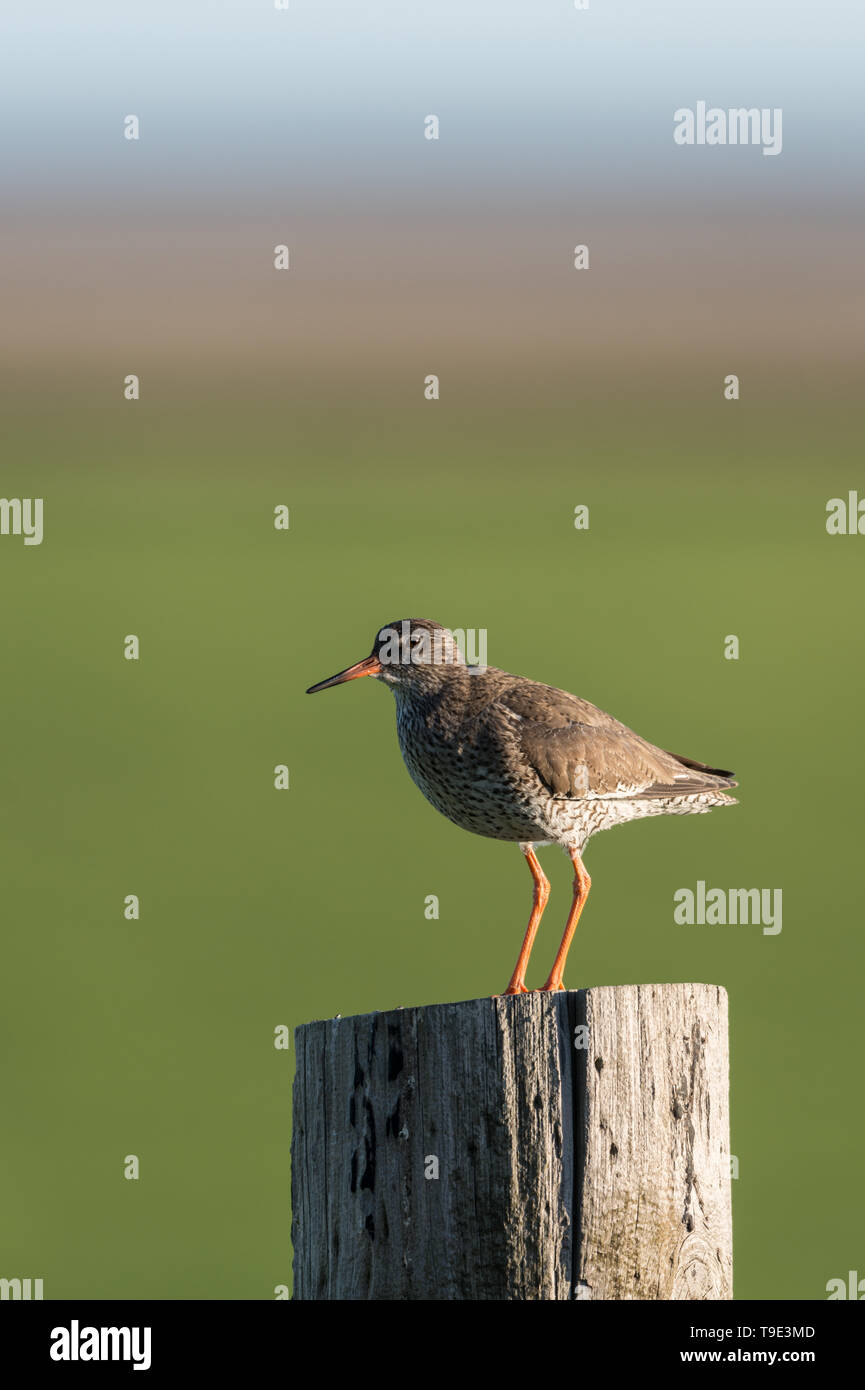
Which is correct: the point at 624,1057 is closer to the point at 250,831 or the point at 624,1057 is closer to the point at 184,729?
the point at 250,831

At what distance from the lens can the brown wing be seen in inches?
348

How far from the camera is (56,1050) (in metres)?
19.4

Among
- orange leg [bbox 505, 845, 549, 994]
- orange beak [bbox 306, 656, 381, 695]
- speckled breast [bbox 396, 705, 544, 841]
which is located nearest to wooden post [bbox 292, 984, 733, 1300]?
orange leg [bbox 505, 845, 549, 994]

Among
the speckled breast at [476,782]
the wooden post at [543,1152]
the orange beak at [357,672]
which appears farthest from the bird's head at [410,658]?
the wooden post at [543,1152]

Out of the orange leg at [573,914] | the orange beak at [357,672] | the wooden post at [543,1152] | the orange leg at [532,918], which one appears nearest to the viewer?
the wooden post at [543,1152]

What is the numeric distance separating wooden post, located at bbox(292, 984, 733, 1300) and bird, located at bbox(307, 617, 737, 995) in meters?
2.87

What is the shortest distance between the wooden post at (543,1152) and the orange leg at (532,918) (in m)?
2.77

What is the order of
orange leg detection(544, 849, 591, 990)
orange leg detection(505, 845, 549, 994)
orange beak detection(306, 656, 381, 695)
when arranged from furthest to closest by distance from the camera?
orange beak detection(306, 656, 381, 695), orange leg detection(544, 849, 591, 990), orange leg detection(505, 845, 549, 994)

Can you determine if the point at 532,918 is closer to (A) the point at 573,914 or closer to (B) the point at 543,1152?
(A) the point at 573,914

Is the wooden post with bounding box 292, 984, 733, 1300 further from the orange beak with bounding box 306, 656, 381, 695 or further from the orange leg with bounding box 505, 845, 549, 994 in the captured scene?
the orange beak with bounding box 306, 656, 381, 695

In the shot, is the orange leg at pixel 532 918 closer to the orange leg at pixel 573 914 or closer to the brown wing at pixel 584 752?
the orange leg at pixel 573 914

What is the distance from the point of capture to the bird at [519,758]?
8.84 metres

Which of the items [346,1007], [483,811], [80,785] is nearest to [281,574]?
[80,785]
